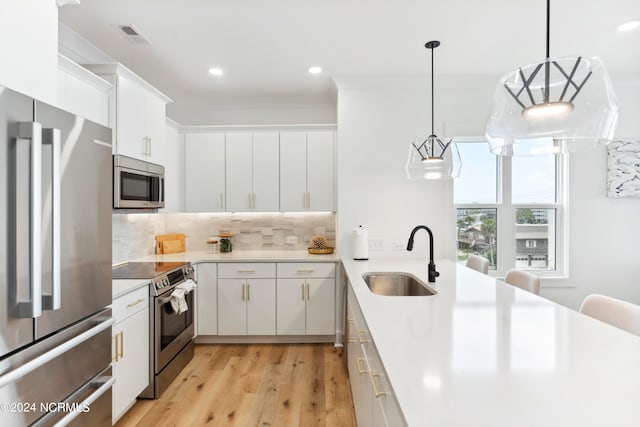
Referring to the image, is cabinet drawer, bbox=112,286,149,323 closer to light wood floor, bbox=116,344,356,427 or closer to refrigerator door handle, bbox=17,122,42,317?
light wood floor, bbox=116,344,356,427

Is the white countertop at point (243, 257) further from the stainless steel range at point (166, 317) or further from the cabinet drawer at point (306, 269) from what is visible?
the stainless steel range at point (166, 317)

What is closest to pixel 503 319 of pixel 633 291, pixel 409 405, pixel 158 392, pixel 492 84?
pixel 409 405

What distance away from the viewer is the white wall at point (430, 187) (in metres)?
3.50

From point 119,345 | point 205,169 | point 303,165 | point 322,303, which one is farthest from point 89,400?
point 303,165

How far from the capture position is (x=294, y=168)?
12.7 feet

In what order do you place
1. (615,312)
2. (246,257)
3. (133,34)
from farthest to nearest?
1. (246,257)
2. (133,34)
3. (615,312)

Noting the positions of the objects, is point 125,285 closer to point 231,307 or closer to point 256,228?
point 231,307

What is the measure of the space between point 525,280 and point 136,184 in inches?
113

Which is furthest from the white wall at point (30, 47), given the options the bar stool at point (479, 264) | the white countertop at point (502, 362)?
the bar stool at point (479, 264)

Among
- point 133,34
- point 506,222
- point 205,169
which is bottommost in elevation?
point 506,222

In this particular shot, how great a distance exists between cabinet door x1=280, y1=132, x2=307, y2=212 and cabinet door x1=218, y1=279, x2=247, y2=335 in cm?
94

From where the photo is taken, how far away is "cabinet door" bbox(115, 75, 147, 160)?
2.58 metres

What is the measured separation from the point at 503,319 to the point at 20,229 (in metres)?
1.87
